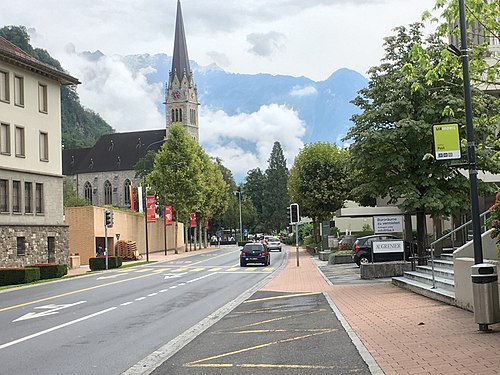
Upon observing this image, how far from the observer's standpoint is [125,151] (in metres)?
144

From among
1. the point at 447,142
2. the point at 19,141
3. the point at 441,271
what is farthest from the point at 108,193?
the point at 447,142

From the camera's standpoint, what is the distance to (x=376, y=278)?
92.7 ft

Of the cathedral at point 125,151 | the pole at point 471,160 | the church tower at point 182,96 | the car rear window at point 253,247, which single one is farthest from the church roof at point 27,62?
the church tower at point 182,96

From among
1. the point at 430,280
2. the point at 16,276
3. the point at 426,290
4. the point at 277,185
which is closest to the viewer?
the point at 426,290

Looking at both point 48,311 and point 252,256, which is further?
point 252,256

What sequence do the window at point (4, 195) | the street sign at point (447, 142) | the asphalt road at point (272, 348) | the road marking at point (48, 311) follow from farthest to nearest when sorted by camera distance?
the window at point (4, 195), the road marking at point (48, 311), the street sign at point (447, 142), the asphalt road at point (272, 348)

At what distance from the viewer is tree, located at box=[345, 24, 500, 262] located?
2359cm

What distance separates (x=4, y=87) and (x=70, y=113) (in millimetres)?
139019

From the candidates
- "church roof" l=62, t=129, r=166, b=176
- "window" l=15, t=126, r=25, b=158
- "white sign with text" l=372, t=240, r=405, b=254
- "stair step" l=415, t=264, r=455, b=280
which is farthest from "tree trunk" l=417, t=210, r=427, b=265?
"church roof" l=62, t=129, r=166, b=176

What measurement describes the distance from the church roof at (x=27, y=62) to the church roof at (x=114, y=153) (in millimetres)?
92775

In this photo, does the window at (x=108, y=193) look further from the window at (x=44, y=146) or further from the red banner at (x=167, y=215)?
the window at (x=44, y=146)

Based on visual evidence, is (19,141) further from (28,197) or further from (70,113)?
(70,113)

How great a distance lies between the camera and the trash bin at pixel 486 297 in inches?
445

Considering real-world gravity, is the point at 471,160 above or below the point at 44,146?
below
